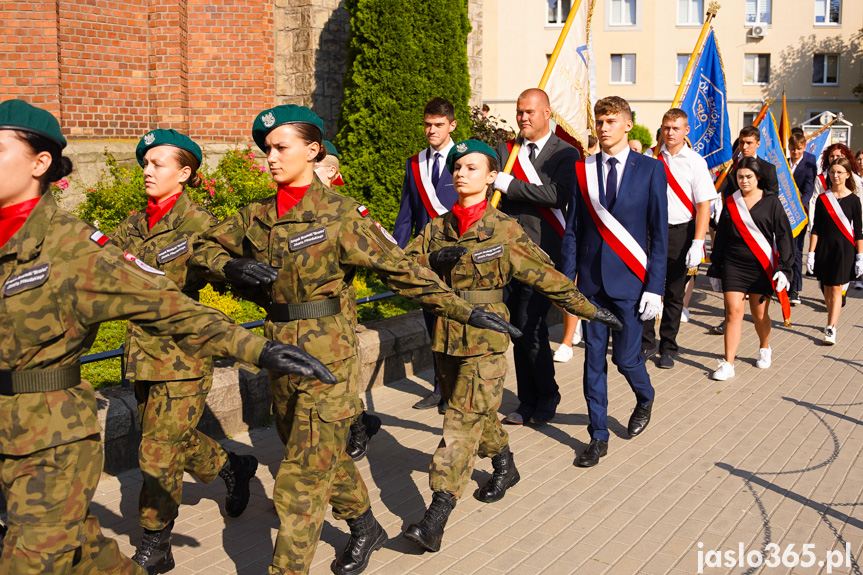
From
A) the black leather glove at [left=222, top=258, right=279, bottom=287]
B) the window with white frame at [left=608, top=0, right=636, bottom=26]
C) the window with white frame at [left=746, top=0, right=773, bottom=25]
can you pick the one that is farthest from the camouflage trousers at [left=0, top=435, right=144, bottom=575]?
the window with white frame at [left=746, top=0, right=773, bottom=25]

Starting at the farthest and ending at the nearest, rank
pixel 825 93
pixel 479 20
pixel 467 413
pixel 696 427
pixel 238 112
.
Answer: pixel 825 93 < pixel 479 20 < pixel 238 112 < pixel 696 427 < pixel 467 413

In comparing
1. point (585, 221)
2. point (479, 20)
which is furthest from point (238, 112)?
point (585, 221)

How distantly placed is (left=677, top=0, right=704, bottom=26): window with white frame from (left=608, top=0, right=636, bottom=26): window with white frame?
6.94 feet

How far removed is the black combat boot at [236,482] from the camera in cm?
487

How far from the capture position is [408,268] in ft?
12.8

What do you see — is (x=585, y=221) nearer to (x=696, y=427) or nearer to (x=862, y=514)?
(x=696, y=427)

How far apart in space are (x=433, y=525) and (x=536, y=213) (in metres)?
2.98

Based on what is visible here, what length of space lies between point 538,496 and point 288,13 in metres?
9.12

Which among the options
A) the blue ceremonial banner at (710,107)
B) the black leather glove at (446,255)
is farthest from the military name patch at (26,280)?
the blue ceremonial banner at (710,107)

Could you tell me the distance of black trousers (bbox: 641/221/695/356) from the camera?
28.1ft

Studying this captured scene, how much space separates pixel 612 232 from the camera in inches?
234

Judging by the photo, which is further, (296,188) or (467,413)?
(467,413)

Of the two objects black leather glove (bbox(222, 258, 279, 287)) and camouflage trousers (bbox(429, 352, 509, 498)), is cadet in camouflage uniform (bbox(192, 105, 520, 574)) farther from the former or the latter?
camouflage trousers (bbox(429, 352, 509, 498))

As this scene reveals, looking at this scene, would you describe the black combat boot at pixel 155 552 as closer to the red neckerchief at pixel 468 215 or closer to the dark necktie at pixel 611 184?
the red neckerchief at pixel 468 215
